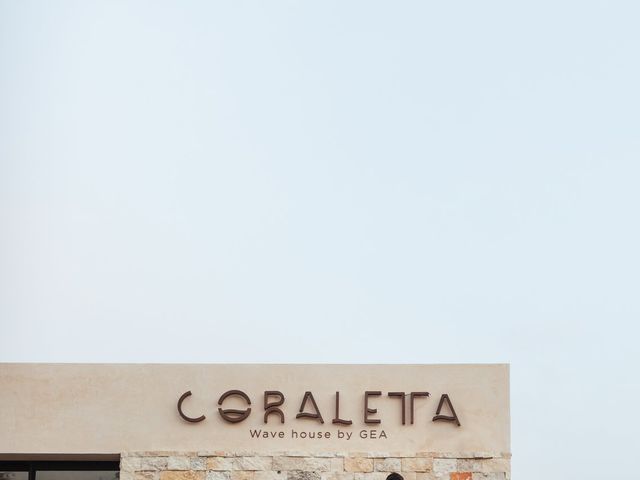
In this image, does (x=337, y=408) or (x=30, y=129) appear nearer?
(x=337, y=408)

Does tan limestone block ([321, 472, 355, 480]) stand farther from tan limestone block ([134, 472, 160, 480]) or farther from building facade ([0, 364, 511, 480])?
tan limestone block ([134, 472, 160, 480])

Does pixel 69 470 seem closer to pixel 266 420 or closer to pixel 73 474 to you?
pixel 73 474

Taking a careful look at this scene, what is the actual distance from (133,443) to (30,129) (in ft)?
19.0

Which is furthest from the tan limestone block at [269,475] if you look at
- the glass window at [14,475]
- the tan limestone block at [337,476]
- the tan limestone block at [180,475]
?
the glass window at [14,475]

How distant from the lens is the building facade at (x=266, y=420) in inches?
477

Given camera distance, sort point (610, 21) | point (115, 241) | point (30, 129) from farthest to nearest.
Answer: point (610, 21) → point (115, 241) → point (30, 129)

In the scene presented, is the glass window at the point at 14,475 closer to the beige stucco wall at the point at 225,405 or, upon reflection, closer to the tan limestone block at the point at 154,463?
the beige stucco wall at the point at 225,405

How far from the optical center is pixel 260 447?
12.2 metres

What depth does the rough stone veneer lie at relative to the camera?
12039 millimetres

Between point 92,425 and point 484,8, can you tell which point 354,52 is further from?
point 92,425

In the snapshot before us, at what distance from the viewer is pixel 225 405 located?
1234cm

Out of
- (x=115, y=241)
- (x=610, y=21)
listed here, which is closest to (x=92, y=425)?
(x=115, y=241)

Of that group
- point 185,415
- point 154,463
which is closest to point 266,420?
point 185,415

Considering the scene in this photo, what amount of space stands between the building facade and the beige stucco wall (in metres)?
0.01
